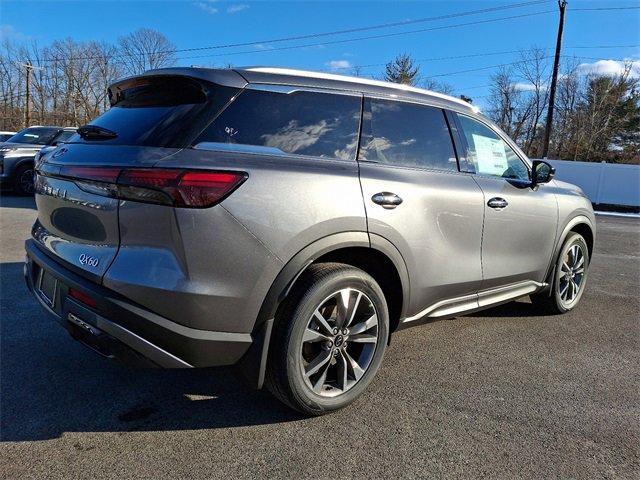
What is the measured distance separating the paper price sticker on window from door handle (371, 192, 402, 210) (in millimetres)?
1126

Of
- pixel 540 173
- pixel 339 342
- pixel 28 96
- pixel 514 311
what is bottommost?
pixel 514 311

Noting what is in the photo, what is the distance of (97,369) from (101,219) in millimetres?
1299

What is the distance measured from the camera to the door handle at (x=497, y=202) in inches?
139

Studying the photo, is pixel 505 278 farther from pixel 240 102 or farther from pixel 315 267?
pixel 240 102

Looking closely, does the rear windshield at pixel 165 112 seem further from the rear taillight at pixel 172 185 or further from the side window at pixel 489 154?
the side window at pixel 489 154

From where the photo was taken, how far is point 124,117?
2.69 meters

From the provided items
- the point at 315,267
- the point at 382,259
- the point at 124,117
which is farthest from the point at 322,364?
the point at 124,117

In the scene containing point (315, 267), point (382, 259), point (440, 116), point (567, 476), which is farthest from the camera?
point (440, 116)

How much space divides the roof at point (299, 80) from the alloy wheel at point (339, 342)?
1208 millimetres

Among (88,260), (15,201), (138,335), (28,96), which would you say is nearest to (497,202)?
(138,335)

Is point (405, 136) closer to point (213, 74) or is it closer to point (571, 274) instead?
point (213, 74)

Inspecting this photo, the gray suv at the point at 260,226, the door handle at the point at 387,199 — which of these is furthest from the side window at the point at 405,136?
the door handle at the point at 387,199

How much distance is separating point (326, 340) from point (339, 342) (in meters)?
0.10

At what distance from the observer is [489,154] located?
3836mm
